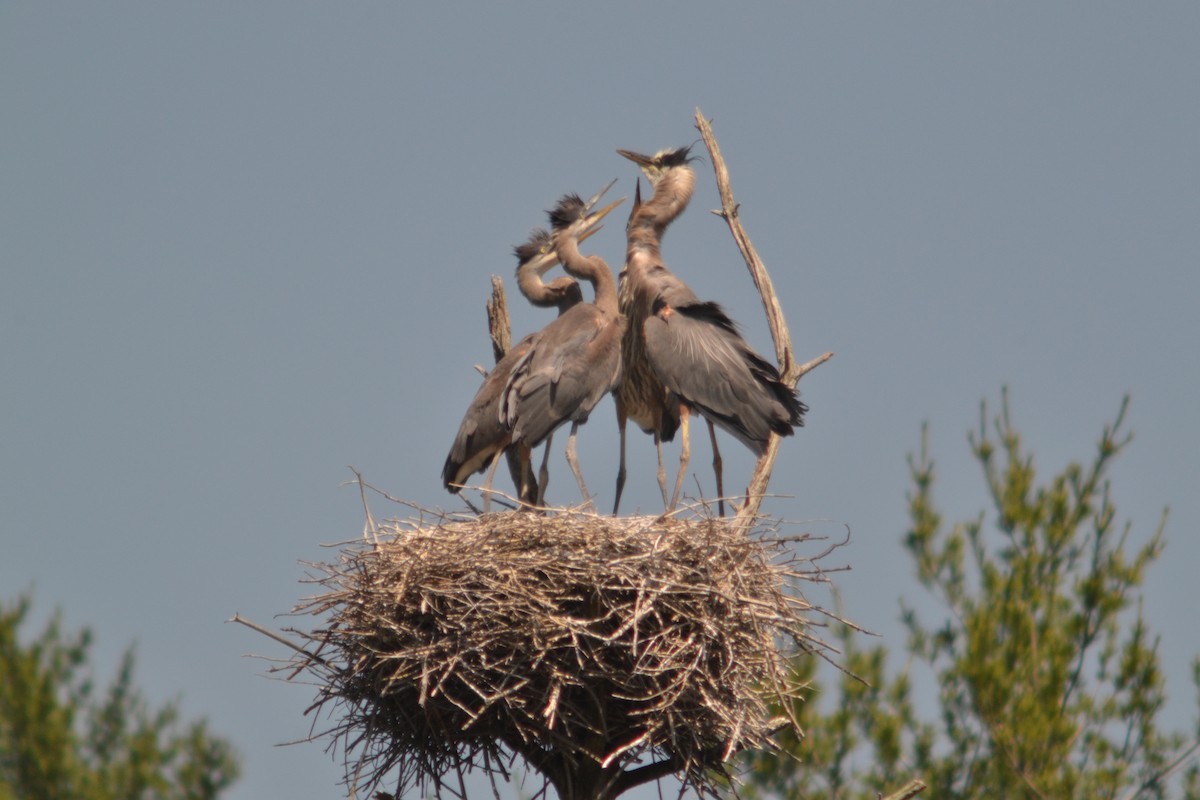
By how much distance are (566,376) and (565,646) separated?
2.49 meters

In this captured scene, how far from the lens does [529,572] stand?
5840mm

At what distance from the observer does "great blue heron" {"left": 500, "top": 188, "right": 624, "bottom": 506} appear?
778cm

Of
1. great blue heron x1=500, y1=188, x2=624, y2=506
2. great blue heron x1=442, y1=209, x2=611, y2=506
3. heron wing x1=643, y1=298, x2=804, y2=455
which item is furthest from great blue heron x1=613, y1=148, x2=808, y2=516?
great blue heron x1=442, y1=209, x2=611, y2=506

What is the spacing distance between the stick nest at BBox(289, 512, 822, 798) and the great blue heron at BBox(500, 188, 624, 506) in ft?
5.24

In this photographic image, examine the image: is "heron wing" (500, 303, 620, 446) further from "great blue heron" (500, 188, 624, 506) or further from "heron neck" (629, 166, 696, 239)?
"heron neck" (629, 166, 696, 239)

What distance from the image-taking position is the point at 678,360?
312 inches

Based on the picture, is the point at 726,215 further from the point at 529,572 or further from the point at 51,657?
the point at 51,657

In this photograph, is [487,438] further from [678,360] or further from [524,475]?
[678,360]

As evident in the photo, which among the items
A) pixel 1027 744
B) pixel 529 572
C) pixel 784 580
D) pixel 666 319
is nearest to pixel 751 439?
pixel 666 319

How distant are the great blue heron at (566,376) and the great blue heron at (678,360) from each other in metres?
0.24

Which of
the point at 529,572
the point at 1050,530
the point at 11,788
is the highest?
the point at 1050,530

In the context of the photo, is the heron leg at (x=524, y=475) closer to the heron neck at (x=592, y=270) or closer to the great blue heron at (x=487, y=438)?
the great blue heron at (x=487, y=438)

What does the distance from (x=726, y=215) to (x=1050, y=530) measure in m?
5.22

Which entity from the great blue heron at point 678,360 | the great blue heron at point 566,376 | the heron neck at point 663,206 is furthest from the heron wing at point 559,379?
the heron neck at point 663,206
